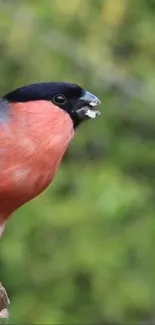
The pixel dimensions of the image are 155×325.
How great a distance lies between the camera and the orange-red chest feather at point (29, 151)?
3051 millimetres

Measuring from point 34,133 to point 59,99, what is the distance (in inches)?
5.6

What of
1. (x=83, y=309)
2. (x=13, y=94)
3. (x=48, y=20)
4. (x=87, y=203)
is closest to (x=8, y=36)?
(x=48, y=20)

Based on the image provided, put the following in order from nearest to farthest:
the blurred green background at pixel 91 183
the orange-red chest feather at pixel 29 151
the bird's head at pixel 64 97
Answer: the orange-red chest feather at pixel 29 151 → the bird's head at pixel 64 97 → the blurred green background at pixel 91 183

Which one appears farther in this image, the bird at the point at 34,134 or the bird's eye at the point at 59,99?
the bird's eye at the point at 59,99

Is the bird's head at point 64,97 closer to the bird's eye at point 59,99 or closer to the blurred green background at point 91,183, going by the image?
the bird's eye at point 59,99

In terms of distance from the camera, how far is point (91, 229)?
5.52 meters

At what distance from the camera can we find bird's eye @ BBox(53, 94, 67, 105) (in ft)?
10.5

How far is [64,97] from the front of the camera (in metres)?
3.20

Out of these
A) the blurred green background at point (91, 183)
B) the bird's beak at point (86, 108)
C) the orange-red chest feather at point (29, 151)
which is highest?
the bird's beak at point (86, 108)

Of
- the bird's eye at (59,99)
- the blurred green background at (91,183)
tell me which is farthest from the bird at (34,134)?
the blurred green background at (91,183)

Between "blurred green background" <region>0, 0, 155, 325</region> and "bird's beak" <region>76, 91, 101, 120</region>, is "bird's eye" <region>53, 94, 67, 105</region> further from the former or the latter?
"blurred green background" <region>0, 0, 155, 325</region>

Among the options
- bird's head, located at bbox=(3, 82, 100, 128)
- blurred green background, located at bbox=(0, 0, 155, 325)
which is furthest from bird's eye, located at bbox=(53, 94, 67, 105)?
blurred green background, located at bbox=(0, 0, 155, 325)

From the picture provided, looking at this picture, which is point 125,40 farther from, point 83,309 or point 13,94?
point 13,94

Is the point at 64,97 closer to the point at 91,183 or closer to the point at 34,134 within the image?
the point at 34,134
